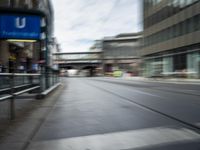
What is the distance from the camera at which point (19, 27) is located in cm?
2405

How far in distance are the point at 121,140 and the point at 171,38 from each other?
182ft

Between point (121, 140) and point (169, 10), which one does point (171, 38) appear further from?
point (121, 140)

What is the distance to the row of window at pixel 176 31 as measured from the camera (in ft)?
173

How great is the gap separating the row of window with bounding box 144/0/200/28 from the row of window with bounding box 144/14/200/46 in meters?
1.94

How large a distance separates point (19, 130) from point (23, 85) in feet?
14.5

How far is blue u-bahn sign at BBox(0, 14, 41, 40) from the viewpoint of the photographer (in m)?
23.0

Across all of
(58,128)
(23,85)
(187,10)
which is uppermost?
(187,10)

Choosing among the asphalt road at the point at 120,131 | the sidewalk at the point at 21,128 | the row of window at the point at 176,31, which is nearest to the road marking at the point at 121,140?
the asphalt road at the point at 120,131

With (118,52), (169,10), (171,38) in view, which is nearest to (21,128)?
(171,38)

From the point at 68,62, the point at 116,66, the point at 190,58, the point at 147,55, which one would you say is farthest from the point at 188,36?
the point at 68,62

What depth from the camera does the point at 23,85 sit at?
13.0m

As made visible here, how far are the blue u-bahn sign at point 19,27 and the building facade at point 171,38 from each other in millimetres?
30447

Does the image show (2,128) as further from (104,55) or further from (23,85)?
(104,55)

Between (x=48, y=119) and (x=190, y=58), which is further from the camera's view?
(x=190, y=58)
